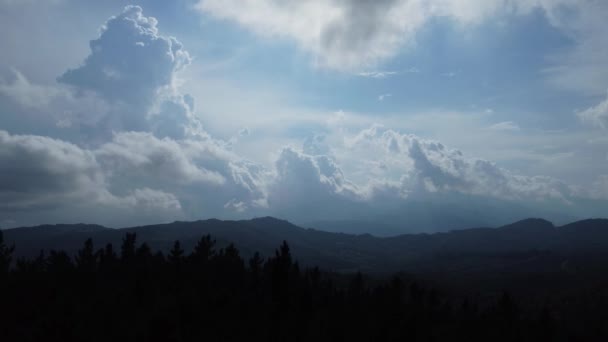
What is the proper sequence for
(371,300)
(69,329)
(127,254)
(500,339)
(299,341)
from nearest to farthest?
(69,329)
(299,341)
(500,339)
(371,300)
(127,254)

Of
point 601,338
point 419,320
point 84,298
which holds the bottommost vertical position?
point 601,338

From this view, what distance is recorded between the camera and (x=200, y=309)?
9144 centimetres

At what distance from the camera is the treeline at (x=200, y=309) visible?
3123 inches

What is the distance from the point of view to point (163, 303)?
89.4 meters

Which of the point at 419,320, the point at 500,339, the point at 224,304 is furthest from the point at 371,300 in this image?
the point at 224,304

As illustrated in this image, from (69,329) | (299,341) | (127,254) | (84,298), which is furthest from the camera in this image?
(127,254)

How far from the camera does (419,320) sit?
417ft

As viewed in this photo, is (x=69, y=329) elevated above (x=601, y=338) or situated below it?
above

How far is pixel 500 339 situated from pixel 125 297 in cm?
9291

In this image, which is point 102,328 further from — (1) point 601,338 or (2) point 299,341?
(1) point 601,338

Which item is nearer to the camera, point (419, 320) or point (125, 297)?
point (125, 297)

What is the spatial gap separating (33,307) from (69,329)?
32292 mm

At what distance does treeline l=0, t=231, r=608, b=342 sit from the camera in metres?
79.3

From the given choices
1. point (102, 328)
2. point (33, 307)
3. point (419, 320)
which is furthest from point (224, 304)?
point (419, 320)
